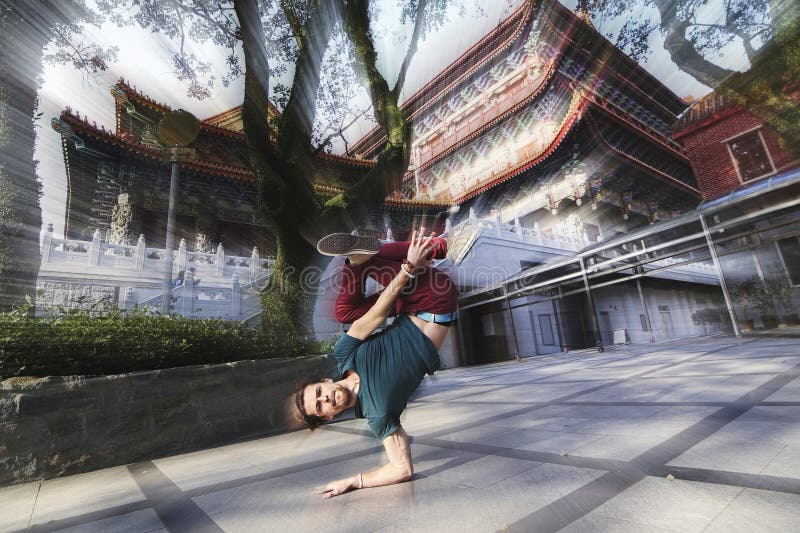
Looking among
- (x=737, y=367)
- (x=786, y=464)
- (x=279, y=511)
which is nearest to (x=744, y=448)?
(x=786, y=464)

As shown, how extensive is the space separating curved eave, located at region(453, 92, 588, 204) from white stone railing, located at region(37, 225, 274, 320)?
11.8 m

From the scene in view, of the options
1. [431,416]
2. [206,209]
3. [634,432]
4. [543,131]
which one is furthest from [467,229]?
[634,432]

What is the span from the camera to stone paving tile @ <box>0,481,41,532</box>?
6.09 feet

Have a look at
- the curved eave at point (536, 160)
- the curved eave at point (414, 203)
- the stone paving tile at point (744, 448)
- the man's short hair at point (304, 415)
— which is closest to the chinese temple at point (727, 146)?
the curved eave at point (536, 160)

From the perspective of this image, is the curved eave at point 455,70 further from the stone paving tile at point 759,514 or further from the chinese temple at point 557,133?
the stone paving tile at point 759,514

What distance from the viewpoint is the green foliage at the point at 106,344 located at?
292cm

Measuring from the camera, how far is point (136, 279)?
916cm

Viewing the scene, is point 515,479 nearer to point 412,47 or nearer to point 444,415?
point 444,415

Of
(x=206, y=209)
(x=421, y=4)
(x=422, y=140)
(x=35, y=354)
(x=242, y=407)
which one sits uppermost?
(x=422, y=140)

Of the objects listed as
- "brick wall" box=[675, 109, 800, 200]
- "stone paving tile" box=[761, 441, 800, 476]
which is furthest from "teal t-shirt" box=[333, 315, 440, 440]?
"brick wall" box=[675, 109, 800, 200]

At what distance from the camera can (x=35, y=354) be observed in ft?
9.66

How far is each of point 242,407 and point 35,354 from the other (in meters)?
1.75

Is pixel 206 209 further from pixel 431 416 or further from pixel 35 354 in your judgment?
pixel 431 416

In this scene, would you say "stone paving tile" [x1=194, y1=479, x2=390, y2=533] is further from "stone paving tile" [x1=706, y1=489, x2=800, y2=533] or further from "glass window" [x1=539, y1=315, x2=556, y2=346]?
"glass window" [x1=539, y1=315, x2=556, y2=346]
